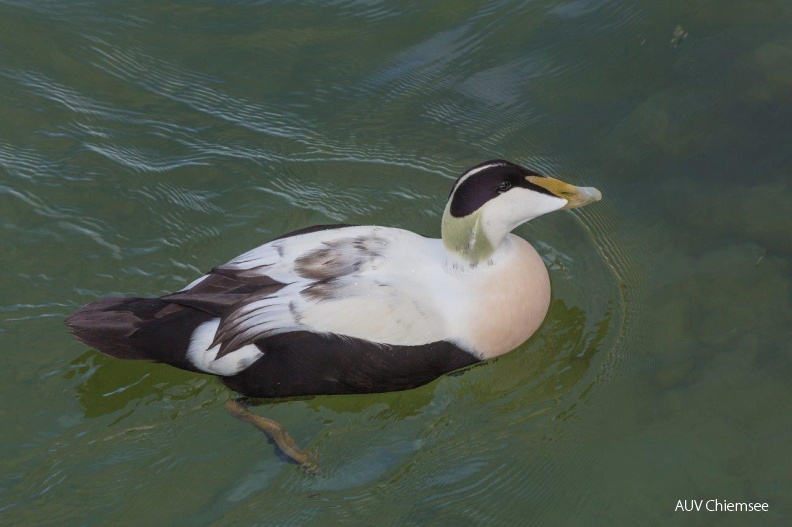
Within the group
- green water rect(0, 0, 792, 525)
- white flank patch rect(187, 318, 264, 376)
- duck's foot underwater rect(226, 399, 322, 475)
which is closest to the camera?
green water rect(0, 0, 792, 525)

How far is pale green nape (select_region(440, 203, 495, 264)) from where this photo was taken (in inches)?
178

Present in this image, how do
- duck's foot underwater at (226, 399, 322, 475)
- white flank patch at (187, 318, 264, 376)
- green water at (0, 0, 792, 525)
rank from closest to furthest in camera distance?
green water at (0, 0, 792, 525) → duck's foot underwater at (226, 399, 322, 475) → white flank patch at (187, 318, 264, 376)

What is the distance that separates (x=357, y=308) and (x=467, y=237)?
640mm

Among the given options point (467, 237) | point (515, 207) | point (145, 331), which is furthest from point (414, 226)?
point (145, 331)

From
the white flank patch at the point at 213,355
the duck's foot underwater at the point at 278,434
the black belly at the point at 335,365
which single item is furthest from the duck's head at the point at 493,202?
the duck's foot underwater at the point at 278,434

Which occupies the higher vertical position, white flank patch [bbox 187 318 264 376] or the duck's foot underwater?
white flank patch [bbox 187 318 264 376]

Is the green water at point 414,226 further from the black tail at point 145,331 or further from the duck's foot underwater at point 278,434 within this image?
the black tail at point 145,331

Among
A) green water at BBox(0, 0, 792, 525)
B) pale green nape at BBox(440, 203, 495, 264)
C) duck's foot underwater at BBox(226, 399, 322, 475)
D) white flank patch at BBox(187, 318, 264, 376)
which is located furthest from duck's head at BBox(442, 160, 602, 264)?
duck's foot underwater at BBox(226, 399, 322, 475)

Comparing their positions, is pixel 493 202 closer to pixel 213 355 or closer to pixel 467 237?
pixel 467 237

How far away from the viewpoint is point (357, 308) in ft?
14.6

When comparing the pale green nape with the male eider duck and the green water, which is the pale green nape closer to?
the male eider duck

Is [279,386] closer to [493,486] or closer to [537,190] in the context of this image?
[493,486]

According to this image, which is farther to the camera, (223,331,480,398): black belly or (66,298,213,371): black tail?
(66,298,213,371): black tail

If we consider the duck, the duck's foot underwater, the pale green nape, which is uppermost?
the pale green nape
